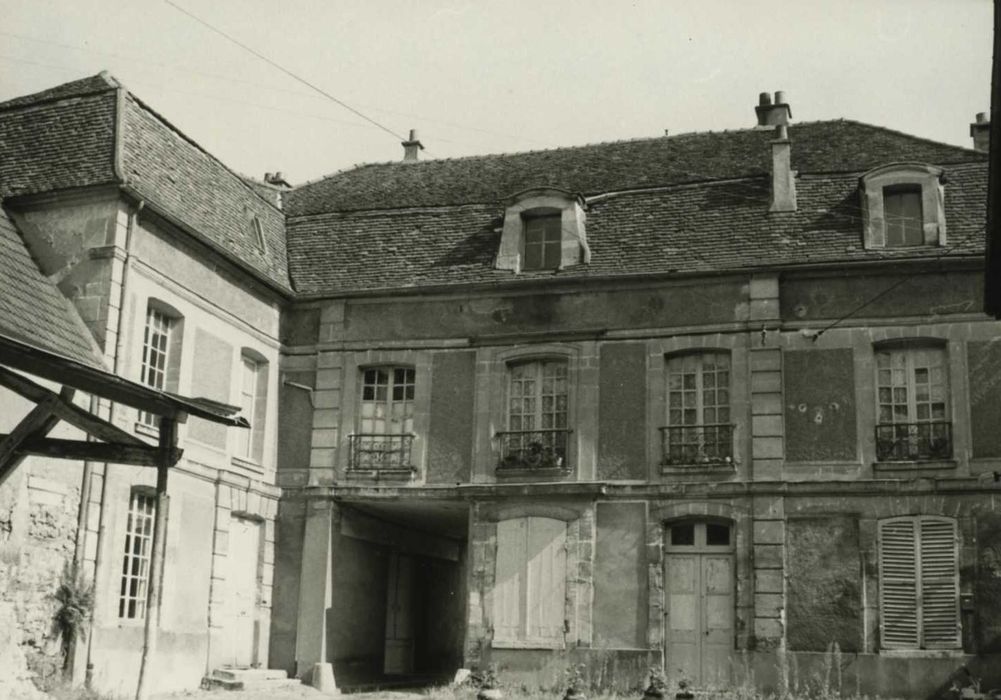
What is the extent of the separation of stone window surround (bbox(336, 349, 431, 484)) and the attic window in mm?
2133

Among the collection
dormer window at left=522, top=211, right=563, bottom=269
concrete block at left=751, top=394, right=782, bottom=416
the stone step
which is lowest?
the stone step

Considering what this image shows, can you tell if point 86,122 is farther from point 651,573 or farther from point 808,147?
point 808,147

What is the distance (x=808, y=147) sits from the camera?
20.2 m

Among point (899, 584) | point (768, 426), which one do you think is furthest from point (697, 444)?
point (899, 584)

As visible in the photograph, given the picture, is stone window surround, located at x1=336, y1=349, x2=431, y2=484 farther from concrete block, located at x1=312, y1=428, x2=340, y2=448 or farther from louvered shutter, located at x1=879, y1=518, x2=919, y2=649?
louvered shutter, located at x1=879, y1=518, x2=919, y2=649

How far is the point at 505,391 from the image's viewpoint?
18469mm

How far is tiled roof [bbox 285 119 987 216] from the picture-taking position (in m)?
19.6

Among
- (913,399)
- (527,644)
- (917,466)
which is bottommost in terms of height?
(527,644)

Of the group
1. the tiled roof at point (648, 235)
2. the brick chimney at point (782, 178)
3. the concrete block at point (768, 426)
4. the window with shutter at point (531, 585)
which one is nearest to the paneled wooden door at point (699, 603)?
the concrete block at point (768, 426)

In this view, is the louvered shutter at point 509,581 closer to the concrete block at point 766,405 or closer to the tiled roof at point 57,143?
the concrete block at point 766,405

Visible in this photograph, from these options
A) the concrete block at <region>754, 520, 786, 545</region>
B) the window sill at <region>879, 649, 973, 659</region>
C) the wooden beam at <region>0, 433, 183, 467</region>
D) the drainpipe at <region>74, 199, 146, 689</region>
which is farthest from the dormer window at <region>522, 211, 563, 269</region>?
the wooden beam at <region>0, 433, 183, 467</region>

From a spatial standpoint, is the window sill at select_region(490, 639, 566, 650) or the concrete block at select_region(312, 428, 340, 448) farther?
the concrete block at select_region(312, 428, 340, 448)

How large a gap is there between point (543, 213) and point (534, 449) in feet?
12.2

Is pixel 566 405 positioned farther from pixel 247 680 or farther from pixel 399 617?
pixel 247 680
